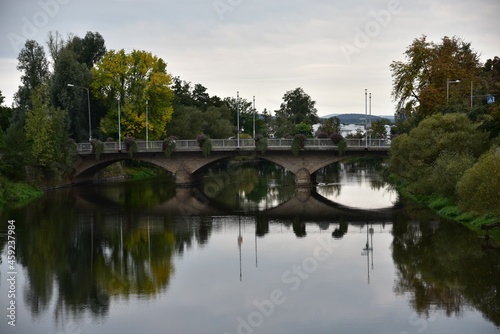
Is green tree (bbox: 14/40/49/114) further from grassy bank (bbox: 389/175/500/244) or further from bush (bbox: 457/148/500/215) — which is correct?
bush (bbox: 457/148/500/215)

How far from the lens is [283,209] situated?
57.2 meters

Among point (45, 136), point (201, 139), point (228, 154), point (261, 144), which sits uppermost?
point (45, 136)

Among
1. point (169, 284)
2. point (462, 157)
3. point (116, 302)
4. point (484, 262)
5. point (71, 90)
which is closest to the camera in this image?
point (116, 302)

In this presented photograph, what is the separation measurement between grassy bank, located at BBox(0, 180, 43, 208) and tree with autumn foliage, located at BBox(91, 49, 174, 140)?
66.2ft

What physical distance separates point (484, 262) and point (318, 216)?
20652 mm

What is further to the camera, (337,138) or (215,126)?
(215,126)

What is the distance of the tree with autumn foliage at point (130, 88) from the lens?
8369 centimetres

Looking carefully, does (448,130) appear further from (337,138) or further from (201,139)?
(201,139)

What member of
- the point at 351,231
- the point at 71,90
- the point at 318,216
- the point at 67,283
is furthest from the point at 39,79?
the point at 67,283

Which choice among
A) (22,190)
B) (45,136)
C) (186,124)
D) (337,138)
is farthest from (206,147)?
(186,124)

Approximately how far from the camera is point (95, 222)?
4916 cm

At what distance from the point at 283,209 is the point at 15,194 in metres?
23.3

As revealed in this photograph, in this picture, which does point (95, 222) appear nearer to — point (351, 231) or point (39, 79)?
point (351, 231)

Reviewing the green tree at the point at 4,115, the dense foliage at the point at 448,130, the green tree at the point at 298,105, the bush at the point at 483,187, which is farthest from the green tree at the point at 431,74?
the green tree at the point at 298,105
